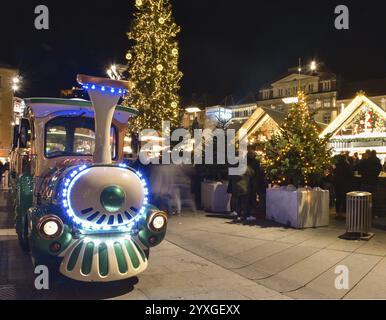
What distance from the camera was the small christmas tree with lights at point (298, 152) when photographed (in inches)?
393

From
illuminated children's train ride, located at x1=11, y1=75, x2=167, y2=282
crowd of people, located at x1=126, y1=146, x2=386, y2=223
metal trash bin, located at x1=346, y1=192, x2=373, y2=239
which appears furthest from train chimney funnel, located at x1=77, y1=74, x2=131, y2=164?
crowd of people, located at x1=126, y1=146, x2=386, y2=223

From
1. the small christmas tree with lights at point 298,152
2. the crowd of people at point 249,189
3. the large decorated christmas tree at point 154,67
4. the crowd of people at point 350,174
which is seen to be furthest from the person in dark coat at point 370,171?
the large decorated christmas tree at point 154,67

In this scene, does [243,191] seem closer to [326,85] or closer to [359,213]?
[359,213]

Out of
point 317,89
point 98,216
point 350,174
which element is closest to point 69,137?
point 98,216

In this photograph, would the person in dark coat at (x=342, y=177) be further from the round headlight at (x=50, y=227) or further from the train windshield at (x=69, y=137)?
the round headlight at (x=50, y=227)

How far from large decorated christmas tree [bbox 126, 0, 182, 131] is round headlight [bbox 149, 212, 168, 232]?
1472cm

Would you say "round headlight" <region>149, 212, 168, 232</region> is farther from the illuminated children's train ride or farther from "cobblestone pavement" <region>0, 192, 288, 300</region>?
"cobblestone pavement" <region>0, 192, 288, 300</region>

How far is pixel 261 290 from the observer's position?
5586 mm

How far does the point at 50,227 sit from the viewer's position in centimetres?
502

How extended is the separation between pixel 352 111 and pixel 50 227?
14.9 meters

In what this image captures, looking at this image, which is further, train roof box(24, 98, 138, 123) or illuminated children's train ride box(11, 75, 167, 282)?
train roof box(24, 98, 138, 123)

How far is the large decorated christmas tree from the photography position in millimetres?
20453

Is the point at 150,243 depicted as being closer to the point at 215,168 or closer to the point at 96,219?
the point at 96,219
